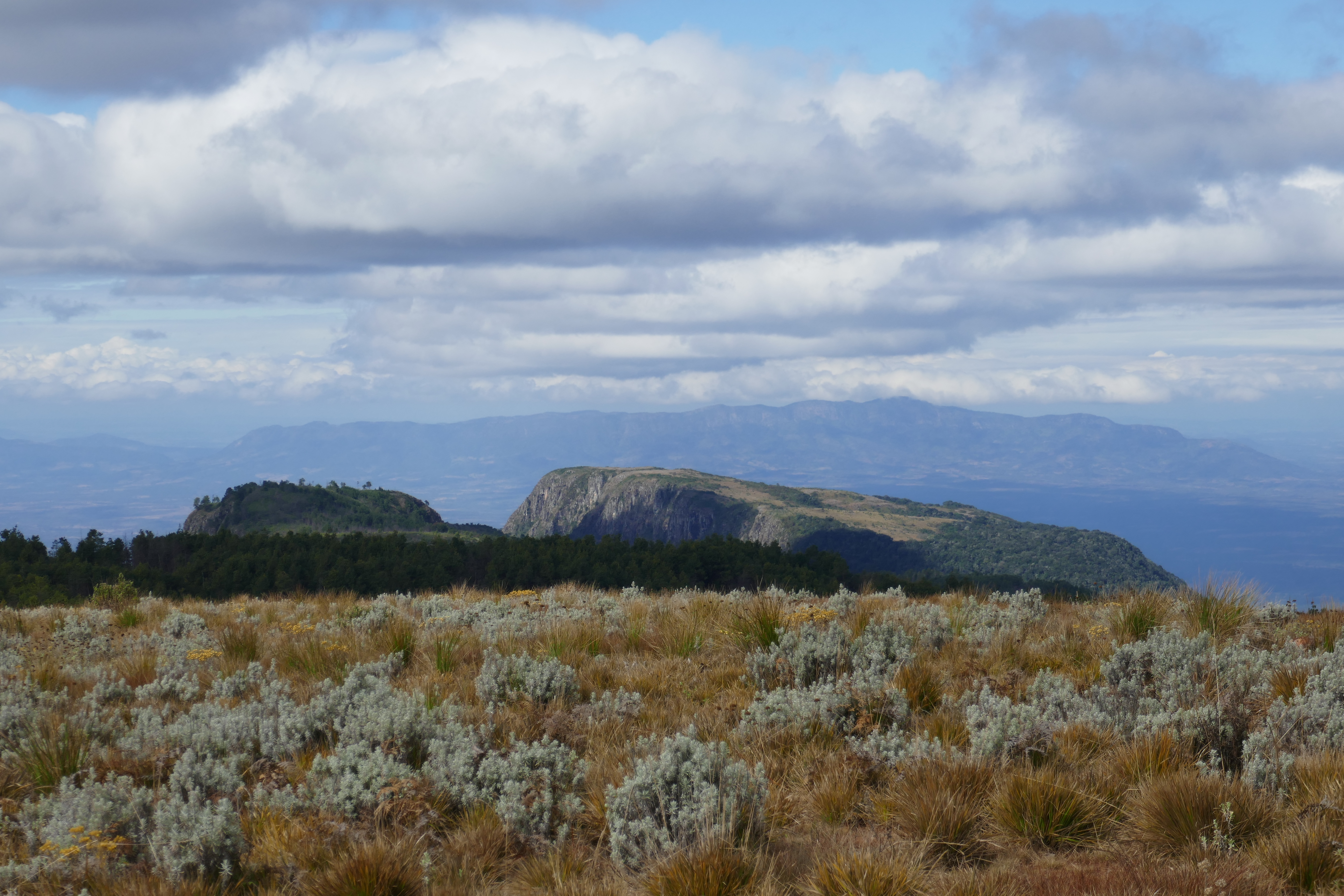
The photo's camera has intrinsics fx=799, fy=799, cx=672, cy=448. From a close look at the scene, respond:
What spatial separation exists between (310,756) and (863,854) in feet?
15.2

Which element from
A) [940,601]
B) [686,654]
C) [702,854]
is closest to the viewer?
[702,854]

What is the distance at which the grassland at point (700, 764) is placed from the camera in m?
4.73

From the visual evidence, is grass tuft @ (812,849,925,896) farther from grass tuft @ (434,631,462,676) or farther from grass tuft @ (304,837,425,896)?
grass tuft @ (434,631,462,676)

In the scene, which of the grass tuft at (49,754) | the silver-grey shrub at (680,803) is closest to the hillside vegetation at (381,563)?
the grass tuft at (49,754)

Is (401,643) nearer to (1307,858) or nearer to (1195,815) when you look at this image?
(1195,815)

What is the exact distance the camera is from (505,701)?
7902 mm

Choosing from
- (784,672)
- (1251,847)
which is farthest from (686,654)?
(1251,847)

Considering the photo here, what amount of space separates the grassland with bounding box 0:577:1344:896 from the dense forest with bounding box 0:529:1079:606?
6299cm

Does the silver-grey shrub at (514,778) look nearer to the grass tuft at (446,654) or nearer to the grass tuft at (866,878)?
the grass tuft at (866,878)

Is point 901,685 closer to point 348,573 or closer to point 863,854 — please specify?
point 863,854

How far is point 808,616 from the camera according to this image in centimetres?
1050

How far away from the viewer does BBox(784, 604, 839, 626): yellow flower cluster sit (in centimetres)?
1002

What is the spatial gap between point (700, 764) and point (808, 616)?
211 inches

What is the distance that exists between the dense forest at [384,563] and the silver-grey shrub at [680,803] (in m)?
66.3
